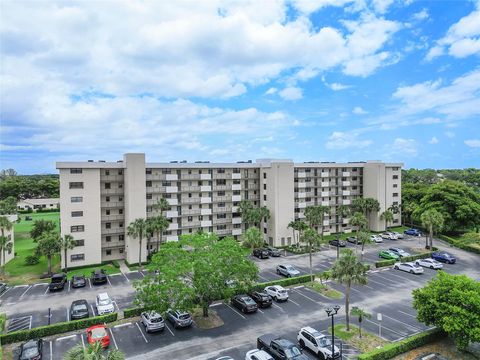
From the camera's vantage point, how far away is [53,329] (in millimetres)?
30391

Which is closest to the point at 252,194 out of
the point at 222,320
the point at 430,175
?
the point at 222,320

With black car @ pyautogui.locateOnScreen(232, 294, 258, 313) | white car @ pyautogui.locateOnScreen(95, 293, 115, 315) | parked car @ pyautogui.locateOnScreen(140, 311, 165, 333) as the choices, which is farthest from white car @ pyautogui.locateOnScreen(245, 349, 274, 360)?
white car @ pyautogui.locateOnScreen(95, 293, 115, 315)

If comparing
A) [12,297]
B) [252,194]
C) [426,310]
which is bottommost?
[12,297]

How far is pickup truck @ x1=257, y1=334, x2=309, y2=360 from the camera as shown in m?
24.7

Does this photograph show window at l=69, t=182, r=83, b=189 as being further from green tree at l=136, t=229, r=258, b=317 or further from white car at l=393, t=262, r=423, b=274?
white car at l=393, t=262, r=423, b=274

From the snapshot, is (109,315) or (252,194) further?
(252,194)

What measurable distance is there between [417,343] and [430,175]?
121953mm

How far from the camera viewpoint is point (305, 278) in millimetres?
43875

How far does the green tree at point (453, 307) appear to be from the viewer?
24.9m

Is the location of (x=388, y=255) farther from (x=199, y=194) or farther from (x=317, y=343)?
(x=199, y=194)

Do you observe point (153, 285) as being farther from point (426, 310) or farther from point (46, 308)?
point (426, 310)

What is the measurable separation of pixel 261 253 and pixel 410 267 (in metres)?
23.6

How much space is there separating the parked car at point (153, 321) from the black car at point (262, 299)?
10.7m

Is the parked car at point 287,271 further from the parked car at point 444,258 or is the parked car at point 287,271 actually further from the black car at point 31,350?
the black car at point 31,350
